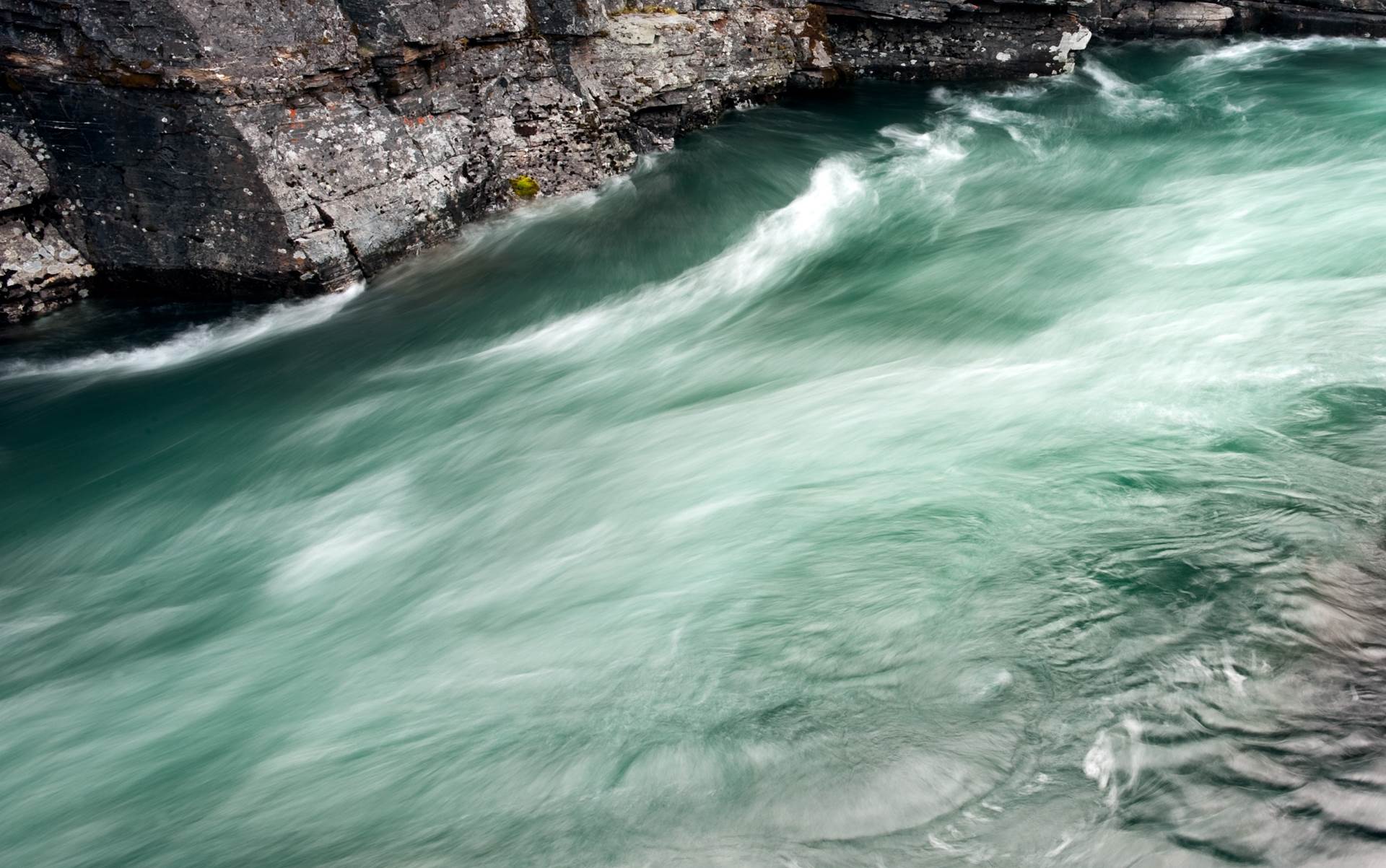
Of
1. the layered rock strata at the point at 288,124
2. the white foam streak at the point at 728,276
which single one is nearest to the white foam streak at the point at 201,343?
the layered rock strata at the point at 288,124

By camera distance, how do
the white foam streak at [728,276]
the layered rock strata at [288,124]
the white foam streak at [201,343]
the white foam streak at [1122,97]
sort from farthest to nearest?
the white foam streak at [1122,97] → the white foam streak at [728,276] → the white foam streak at [201,343] → the layered rock strata at [288,124]

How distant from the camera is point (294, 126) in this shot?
267 inches

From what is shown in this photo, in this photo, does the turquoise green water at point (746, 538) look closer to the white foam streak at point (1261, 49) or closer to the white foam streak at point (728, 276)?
the white foam streak at point (728, 276)

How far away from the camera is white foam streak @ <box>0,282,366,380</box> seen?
22.5 feet

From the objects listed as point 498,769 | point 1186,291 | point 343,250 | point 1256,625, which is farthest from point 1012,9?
point 498,769

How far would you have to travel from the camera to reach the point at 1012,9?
966cm

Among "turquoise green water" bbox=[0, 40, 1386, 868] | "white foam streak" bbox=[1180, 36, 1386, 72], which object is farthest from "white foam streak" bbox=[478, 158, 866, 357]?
"white foam streak" bbox=[1180, 36, 1386, 72]

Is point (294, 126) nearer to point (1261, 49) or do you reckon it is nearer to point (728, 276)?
point (728, 276)

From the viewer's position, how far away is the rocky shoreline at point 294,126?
6453mm

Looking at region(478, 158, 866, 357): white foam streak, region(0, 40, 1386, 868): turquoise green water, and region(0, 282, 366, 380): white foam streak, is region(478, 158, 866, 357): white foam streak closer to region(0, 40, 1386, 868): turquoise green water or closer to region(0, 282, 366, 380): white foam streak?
region(0, 40, 1386, 868): turquoise green water

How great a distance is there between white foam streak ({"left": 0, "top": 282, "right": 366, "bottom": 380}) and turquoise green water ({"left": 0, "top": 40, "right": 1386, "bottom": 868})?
0.04 metres

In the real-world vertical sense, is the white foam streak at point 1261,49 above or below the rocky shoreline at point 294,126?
below

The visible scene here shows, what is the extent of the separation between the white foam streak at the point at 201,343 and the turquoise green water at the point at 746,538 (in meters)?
0.04

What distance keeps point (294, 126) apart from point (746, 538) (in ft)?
14.8
